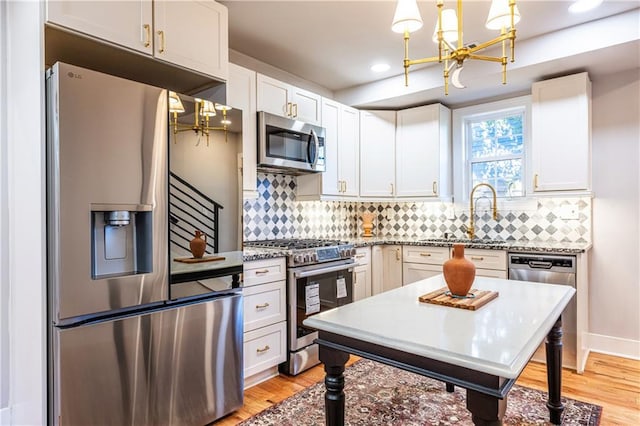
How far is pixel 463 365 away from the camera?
3.58 ft

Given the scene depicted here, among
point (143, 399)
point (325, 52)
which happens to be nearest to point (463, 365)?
point (143, 399)

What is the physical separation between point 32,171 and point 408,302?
179 centimetres

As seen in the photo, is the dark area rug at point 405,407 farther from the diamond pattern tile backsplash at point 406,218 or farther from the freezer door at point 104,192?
the diamond pattern tile backsplash at point 406,218

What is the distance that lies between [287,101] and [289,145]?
1.26ft

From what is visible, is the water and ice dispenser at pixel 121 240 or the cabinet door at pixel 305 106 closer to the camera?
the water and ice dispenser at pixel 121 240

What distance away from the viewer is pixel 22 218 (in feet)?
5.88

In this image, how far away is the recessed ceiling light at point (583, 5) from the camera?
2432 millimetres

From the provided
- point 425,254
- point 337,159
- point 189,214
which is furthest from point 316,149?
point 189,214

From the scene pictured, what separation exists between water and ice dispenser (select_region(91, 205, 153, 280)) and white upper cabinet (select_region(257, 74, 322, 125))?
4.76 ft

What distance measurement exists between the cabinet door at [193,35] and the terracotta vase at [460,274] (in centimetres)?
174

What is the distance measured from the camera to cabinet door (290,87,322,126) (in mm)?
3266

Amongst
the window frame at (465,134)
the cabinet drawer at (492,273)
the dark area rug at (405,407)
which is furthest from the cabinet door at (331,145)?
the dark area rug at (405,407)

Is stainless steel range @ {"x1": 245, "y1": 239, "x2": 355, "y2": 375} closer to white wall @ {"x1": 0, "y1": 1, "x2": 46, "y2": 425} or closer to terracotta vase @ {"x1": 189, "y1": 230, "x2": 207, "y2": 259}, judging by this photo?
terracotta vase @ {"x1": 189, "y1": 230, "x2": 207, "y2": 259}

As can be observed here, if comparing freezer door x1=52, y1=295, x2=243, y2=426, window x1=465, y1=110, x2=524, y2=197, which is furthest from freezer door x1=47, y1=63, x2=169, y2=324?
window x1=465, y1=110, x2=524, y2=197
